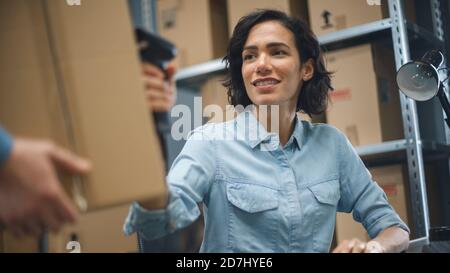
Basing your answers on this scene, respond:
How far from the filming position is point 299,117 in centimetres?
117

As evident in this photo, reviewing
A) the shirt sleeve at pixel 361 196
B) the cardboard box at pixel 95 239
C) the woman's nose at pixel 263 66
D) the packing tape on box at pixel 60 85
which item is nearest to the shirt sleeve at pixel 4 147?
the packing tape on box at pixel 60 85

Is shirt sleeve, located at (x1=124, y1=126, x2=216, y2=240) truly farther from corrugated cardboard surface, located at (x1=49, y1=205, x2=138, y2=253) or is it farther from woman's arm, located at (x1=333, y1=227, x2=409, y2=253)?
woman's arm, located at (x1=333, y1=227, x2=409, y2=253)

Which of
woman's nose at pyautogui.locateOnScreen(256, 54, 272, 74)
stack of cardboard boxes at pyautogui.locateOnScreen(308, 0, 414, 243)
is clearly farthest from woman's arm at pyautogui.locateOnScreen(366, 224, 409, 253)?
woman's nose at pyautogui.locateOnScreen(256, 54, 272, 74)

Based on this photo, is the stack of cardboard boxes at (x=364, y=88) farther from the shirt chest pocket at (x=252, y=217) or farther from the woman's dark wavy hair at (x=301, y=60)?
the shirt chest pocket at (x=252, y=217)

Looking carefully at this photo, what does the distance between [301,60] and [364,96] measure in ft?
1.08

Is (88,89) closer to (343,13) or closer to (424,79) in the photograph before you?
(424,79)

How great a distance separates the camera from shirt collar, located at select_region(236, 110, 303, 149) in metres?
1.04

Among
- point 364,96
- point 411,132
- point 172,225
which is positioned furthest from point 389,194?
point 172,225

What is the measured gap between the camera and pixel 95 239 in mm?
902

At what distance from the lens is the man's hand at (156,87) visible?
65 cm

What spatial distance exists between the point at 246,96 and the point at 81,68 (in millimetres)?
574

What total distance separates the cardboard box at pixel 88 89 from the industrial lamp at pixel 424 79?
26.6 inches
